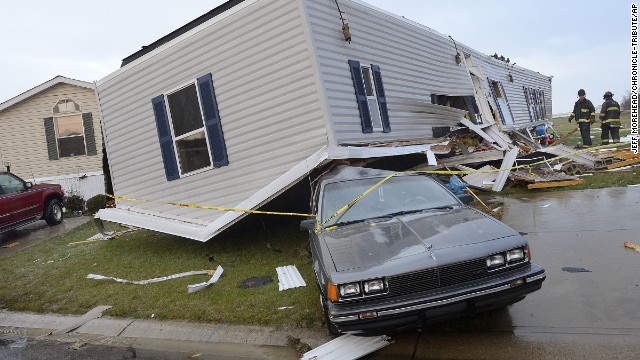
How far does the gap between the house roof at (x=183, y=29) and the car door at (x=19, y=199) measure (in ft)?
18.0

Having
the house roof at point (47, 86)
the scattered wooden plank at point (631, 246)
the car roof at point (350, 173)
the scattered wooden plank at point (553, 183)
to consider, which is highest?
the house roof at point (47, 86)

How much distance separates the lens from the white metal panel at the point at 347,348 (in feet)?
12.4

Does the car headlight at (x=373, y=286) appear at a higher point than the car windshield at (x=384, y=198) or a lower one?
lower

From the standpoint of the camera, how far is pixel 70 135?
56.7ft

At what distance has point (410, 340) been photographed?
3.94 m

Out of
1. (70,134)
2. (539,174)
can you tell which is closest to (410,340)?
(539,174)

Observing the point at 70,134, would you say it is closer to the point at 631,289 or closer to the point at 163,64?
the point at 163,64

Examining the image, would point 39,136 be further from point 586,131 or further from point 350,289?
point 586,131

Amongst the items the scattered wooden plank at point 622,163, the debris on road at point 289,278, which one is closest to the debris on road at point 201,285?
the debris on road at point 289,278

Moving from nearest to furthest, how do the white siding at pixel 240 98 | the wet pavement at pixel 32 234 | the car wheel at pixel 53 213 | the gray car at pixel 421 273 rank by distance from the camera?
the gray car at pixel 421 273 < the white siding at pixel 240 98 < the wet pavement at pixel 32 234 < the car wheel at pixel 53 213

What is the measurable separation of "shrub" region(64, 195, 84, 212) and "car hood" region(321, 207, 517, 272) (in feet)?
46.0

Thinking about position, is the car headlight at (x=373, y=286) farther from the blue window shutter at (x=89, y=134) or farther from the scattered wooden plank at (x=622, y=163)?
the blue window shutter at (x=89, y=134)

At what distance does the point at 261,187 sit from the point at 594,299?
4.79 m


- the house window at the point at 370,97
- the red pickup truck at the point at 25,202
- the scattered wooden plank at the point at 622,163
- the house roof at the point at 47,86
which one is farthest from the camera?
the house roof at the point at 47,86
